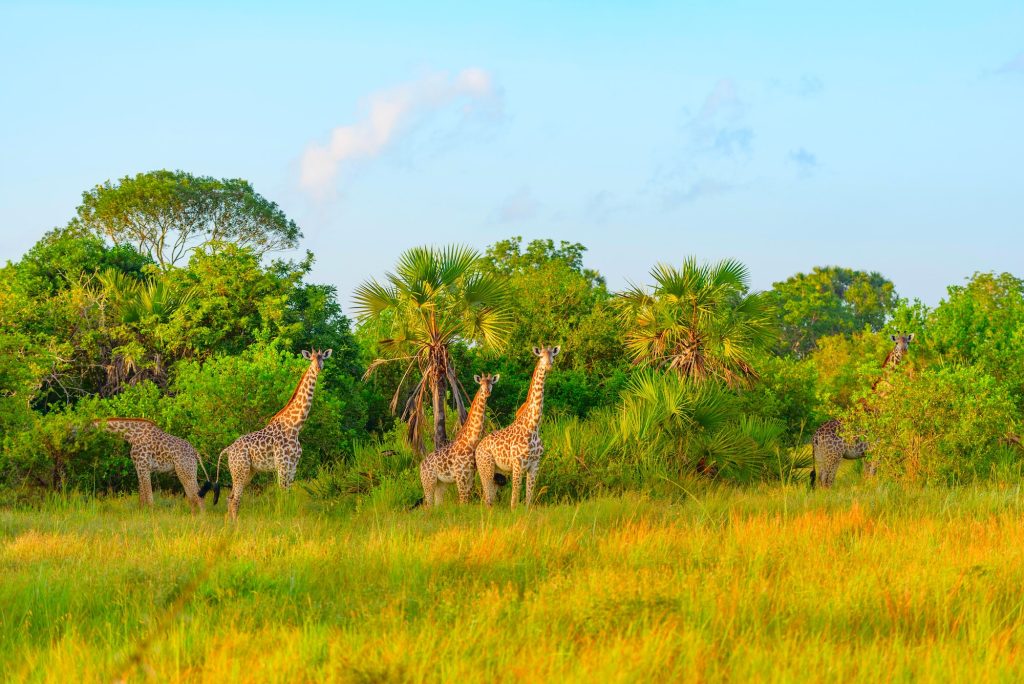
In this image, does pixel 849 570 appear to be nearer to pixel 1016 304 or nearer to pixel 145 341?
pixel 1016 304

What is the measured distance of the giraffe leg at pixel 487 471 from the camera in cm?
1465

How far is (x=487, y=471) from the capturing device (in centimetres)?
1468

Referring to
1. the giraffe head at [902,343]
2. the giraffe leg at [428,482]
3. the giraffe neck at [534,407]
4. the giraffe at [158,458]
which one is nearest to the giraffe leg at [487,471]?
the giraffe neck at [534,407]

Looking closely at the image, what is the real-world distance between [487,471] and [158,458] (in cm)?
554

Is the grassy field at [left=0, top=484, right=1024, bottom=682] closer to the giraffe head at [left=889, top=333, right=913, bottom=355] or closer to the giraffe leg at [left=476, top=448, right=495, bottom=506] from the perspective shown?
the giraffe leg at [left=476, top=448, right=495, bottom=506]

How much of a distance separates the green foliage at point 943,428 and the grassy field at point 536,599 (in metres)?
4.06

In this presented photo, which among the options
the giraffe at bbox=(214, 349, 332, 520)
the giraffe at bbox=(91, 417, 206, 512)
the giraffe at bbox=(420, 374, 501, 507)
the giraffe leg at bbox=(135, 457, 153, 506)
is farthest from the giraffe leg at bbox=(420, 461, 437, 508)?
the giraffe leg at bbox=(135, 457, 153, 506)

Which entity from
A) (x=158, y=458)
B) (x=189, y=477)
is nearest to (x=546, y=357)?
(x=189, y=477)

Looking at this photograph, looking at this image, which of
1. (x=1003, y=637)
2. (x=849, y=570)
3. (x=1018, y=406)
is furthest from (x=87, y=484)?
(x=1018, y=406)

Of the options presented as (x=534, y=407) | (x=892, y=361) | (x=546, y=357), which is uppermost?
(x=892, y=361)

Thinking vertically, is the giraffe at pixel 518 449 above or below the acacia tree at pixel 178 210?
below

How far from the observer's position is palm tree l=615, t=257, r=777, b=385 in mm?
20281

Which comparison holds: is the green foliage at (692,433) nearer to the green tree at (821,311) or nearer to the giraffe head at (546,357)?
Answer: the giraffe head at (546,357)

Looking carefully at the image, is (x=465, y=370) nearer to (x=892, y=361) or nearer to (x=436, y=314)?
(x=436, y=314)
